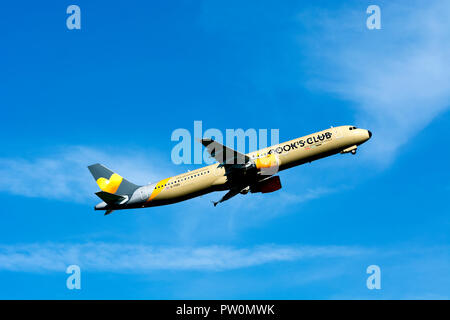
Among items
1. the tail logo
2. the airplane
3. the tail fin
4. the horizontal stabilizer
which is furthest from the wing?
the tail logo

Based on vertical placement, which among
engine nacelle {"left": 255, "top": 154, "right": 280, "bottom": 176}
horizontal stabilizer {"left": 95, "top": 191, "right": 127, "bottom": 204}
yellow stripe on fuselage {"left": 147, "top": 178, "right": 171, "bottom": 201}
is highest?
engine nacelle {"left": 255, "top": 154, "right": 280, "bottom": 176}

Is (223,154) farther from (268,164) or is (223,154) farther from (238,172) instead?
(268,164)

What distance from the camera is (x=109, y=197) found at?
92750 mm

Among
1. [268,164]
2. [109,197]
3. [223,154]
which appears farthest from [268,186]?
[109,197]

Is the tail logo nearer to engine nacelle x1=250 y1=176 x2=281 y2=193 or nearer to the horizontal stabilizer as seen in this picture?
the horizontal stabilizer

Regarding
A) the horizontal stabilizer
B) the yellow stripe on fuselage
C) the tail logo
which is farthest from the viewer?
the tail logo

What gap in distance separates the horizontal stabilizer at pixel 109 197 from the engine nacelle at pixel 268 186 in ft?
67.4

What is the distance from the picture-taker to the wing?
8464 cm

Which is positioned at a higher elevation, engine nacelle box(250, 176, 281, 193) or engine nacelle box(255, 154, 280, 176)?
engine nacelle box(255, 154, 280, 176)

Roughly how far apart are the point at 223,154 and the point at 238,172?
4.39 meters

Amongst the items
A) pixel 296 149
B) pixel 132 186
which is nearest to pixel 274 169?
pixel 296 149

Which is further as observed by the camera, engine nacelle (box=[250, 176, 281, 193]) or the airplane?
engine nacelle (box=[250, 176, 281, 193])

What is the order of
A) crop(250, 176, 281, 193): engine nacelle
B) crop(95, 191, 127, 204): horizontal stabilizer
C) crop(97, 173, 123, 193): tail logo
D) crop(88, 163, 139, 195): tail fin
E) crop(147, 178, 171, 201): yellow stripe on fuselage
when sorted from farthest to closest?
crop(97, 173, 123, 193): tail logo, crop(88, 163, 139, 195): tail fin, crop(250, 176, 281, 193): engine nacelle, crop(147, 178, 171, 201): yellow stripe on fuselage, crop(95, 191, 127, 204): horizontal stabilizer

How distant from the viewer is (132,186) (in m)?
96.6
